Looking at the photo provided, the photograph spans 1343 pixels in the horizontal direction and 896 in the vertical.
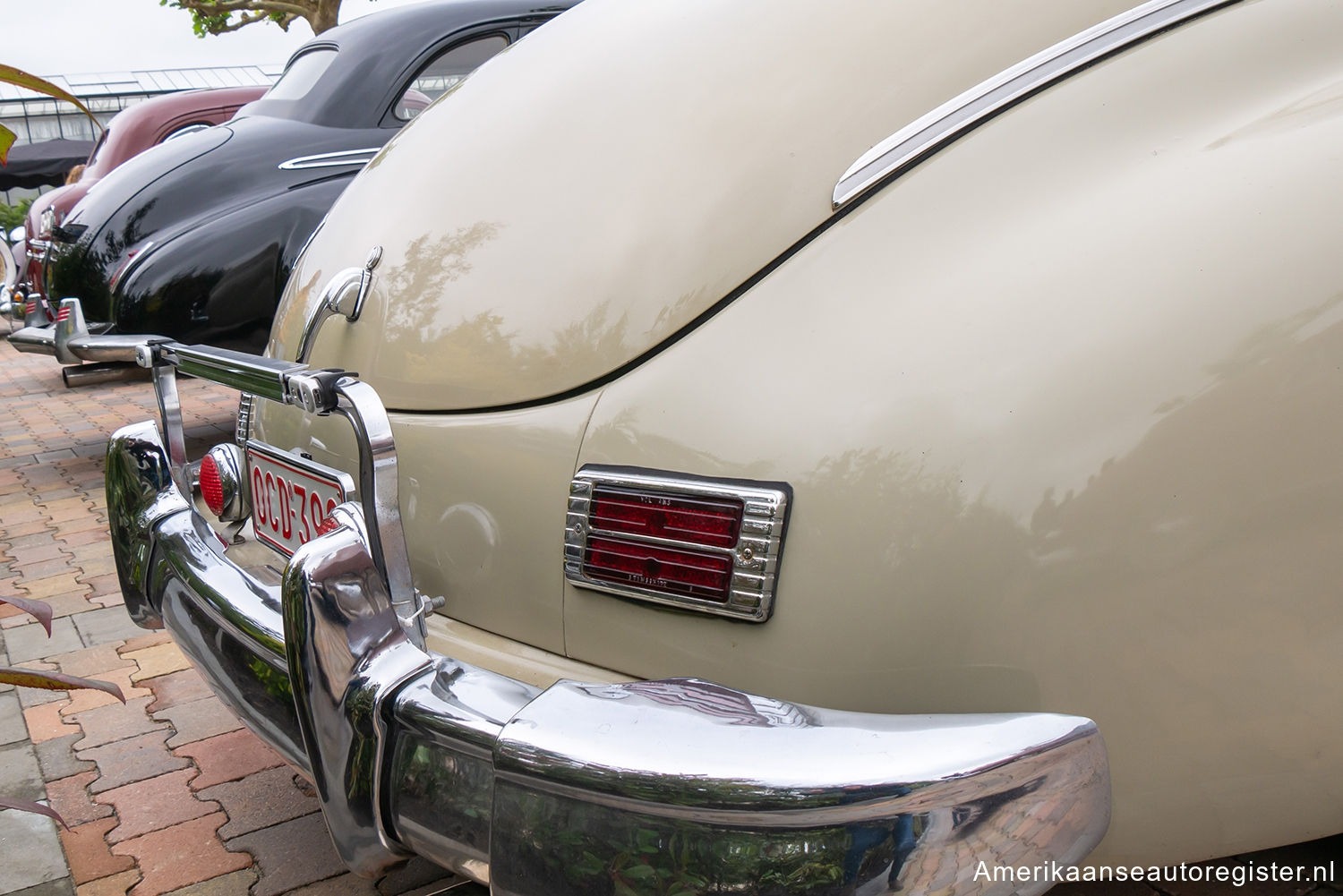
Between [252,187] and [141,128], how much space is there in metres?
3.35

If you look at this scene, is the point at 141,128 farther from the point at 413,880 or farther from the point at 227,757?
the point at 413,880

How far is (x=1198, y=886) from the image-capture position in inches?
70.6

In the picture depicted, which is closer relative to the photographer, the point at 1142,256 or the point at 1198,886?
the point at 1142,256

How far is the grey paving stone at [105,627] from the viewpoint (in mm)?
3166

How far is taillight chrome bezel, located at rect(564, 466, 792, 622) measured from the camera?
124 cm

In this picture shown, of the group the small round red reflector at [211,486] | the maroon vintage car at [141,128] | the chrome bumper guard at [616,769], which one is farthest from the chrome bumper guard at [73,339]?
the maroon vintage car at [141,128]

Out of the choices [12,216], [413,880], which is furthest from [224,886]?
[12,216]

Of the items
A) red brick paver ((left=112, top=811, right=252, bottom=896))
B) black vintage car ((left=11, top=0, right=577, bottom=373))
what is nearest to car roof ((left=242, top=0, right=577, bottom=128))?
black vintage car ((left=11, top=0, right=577, bottom=373))

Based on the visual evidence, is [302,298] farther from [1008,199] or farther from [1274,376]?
[1274,376]

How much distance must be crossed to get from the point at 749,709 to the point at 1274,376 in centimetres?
64

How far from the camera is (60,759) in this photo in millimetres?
2465

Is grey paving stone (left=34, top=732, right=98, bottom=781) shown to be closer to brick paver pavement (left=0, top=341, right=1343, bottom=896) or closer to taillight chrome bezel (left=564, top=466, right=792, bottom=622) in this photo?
brick paver pavement (left=0, top=341, right=1343, bottom=896)

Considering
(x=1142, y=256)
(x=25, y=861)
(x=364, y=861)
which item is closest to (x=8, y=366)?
(x=25, y=861)

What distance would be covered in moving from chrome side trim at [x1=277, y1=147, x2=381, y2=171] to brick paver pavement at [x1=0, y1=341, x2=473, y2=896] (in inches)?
75.5
